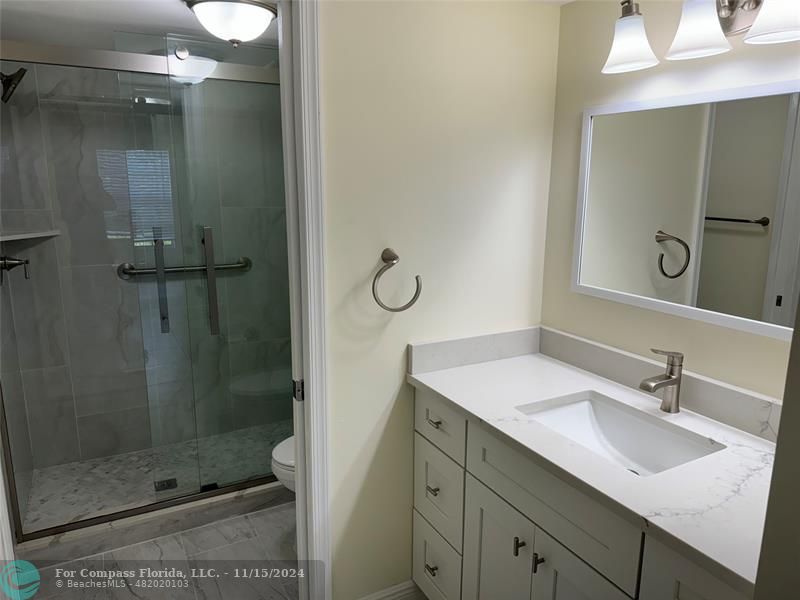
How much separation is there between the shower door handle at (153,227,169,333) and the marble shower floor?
0.68 meters

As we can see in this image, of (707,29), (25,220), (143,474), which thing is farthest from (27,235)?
(707,29)

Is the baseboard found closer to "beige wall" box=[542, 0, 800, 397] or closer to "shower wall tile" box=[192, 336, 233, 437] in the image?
"beige wall" box=[542, 0, 800, 397]

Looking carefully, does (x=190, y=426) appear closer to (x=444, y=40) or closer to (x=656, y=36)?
(x=444, y=40)

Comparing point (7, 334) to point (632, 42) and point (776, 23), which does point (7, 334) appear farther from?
point (776, 23)

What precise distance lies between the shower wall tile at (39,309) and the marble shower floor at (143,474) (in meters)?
0.61

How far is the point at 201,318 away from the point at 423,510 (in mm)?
1631

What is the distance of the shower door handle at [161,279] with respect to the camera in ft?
9.12

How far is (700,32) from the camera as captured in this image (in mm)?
1364

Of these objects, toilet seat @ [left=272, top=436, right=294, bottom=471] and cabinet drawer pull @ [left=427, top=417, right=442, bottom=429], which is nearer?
cabinet drawer pull @ [left=427, top=417, right=442, bottom=429]

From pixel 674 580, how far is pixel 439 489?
86cm

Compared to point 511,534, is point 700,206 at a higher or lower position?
higher

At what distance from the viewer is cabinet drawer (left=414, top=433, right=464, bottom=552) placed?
5.52 ft

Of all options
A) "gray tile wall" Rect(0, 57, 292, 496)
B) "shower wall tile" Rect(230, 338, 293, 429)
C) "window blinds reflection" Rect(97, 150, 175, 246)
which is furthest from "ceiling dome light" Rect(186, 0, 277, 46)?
"shower wall tile" Rect(230, 338, 293, 429)

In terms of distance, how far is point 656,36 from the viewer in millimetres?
1558
